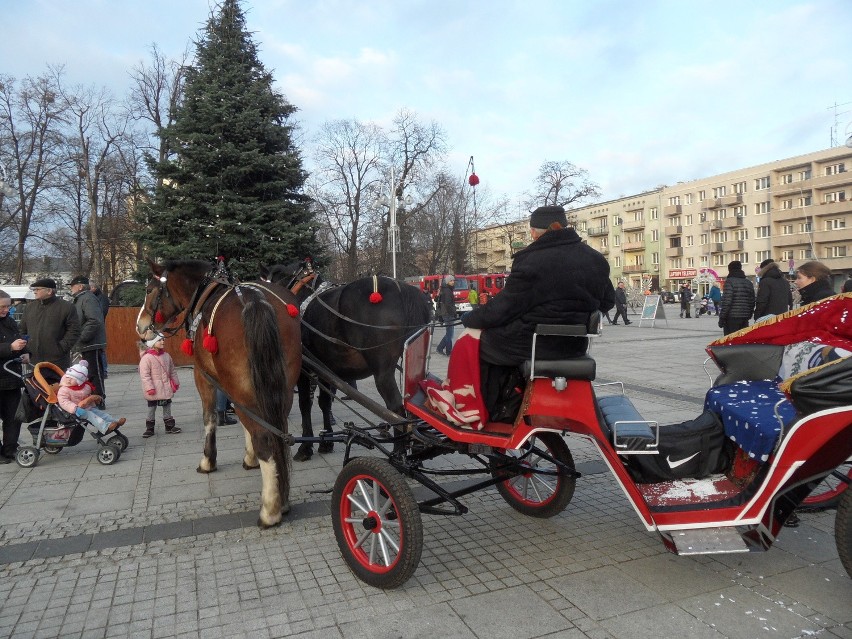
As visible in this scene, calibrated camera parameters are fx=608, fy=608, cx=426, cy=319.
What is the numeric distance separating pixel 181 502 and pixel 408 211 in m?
35.5

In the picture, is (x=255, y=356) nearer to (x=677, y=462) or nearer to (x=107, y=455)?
(x=677, y=462)

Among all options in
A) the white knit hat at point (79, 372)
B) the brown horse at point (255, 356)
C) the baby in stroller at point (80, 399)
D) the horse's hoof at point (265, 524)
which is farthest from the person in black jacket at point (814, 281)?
the white knit hat at point (79, 372)

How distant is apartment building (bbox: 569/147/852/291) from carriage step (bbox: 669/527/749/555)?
51.6 m

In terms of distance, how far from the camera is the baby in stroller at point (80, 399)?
626 cm

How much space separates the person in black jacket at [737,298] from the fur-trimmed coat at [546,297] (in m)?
7.44

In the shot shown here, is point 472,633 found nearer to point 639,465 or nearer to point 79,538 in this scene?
point 639,465

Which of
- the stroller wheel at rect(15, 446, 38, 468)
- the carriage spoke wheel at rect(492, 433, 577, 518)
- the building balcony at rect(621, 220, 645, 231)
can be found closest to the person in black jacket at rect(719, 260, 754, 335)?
the carriage spoke wheel at rect(492, 433, 577, 518)

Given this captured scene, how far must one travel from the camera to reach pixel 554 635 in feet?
9.52

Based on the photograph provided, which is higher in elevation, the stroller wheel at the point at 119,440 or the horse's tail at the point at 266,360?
the horse's tail at the point at 266,360

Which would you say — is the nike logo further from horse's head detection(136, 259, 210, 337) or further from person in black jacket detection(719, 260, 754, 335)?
person in black jacket detection(719, 260, 754, 335)

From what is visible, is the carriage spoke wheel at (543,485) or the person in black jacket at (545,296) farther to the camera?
the carriage spoke wheel at (543,485)

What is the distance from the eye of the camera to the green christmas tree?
13.8 meters

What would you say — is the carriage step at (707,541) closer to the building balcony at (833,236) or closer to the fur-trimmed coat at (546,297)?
the fur-trimmed coat at (546,297)

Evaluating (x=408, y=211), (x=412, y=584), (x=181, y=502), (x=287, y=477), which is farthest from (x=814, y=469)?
(x=408, y=211)
